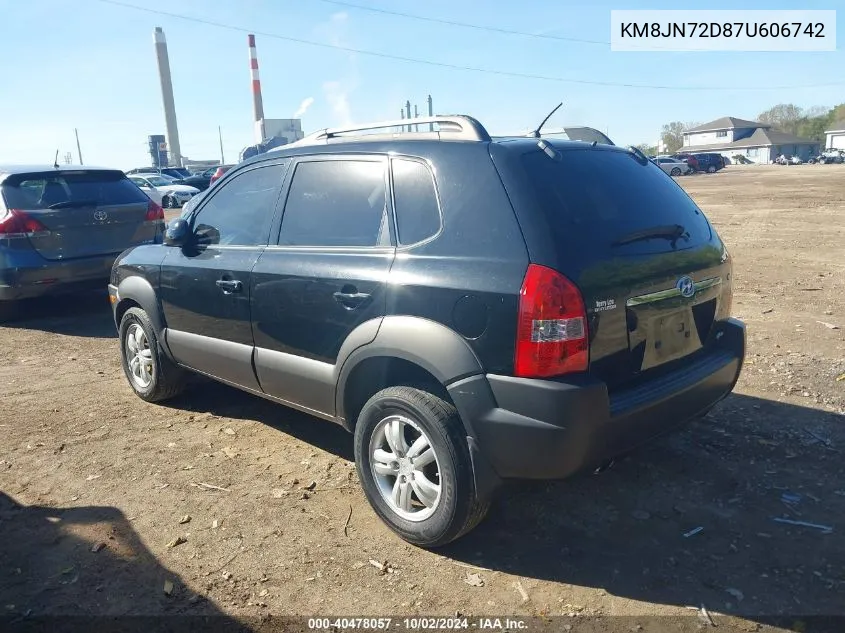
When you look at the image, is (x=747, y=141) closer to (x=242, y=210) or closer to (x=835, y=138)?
(x=835, y=138)

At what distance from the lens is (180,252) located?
4.62 meters

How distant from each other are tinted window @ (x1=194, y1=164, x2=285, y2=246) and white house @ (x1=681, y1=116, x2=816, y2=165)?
89.4 metres

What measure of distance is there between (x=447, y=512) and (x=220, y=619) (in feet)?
3.31

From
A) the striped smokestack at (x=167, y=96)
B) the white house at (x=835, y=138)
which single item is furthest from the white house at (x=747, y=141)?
the striped smokestack at (x=167, y=96)

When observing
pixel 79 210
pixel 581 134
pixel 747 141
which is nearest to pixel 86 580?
pixel 581 134

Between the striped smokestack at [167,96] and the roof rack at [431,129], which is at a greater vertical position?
the striped smokestack at [167,96]

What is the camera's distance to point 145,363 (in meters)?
5.15

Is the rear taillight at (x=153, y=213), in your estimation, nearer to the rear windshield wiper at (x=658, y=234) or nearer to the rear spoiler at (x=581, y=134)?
the rear spoiler at (x=581, y=134)

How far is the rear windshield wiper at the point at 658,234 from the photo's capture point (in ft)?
9.98

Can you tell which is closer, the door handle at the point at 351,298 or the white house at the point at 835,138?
the door handle at the point at 351,298

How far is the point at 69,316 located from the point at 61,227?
1412mm

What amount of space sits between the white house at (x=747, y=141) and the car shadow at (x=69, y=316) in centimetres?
8690

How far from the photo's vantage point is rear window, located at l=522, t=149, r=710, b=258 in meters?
2.92

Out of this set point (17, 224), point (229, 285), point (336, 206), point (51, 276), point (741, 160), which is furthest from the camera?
point (741, 160)
